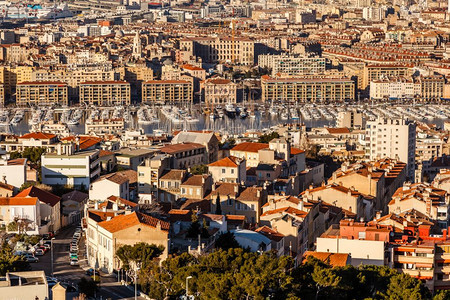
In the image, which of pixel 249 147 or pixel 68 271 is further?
pixel 249 147

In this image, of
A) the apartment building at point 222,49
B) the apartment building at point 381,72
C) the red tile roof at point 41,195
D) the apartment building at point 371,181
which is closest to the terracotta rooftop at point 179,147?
the apartment building at point 371,181

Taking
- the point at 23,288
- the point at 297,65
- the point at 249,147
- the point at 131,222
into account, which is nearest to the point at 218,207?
the point at 131,222

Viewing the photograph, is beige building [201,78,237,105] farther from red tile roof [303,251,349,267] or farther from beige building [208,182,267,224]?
red tile roof [303,251,349,267]

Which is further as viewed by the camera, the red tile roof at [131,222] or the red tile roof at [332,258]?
the red tile roof at [131,222]

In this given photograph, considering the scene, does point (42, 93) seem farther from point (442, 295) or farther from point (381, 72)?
point (442, 295)

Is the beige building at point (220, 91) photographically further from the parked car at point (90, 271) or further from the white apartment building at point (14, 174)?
the parked car at point (90, 271)

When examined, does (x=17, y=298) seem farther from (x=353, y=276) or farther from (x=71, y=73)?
(x=71, y=73)

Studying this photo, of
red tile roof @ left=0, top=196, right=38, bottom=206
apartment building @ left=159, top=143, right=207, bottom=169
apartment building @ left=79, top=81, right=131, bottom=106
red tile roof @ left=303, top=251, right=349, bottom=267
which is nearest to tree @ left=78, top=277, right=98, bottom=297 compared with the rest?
red tile roof @ left=303, top=251, right=349, bottom=267
